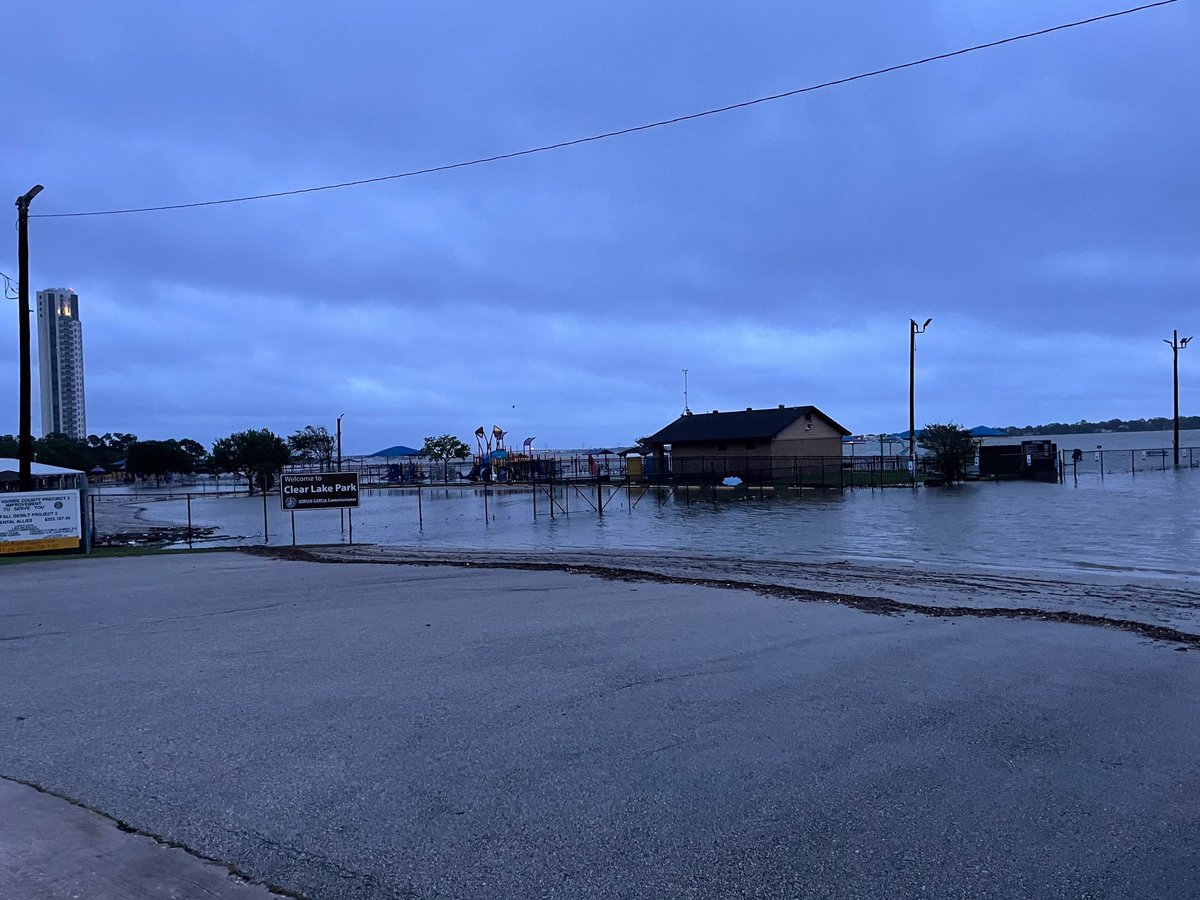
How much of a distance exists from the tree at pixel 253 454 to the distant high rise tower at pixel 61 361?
9875 cm

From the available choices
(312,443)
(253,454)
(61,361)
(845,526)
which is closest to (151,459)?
(312,443)

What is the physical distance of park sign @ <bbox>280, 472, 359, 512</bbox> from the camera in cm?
2538

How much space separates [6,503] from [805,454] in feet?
169

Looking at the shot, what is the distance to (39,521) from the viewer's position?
72.5 ft

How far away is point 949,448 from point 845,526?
3100 centimetres

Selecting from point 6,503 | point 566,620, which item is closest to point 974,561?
point 566,620

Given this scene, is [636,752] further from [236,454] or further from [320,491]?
[236,454]

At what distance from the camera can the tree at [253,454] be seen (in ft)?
267

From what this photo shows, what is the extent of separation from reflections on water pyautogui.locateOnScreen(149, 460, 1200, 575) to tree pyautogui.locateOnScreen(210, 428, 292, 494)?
1295 inches

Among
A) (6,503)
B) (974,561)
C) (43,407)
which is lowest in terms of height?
(974,561)

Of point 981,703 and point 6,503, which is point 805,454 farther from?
point 981,703

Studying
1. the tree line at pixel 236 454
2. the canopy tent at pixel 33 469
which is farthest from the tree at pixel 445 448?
the canopy tent at pixel 33 469

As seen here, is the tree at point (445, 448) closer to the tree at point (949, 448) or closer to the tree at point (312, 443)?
the tree at point (312, 443)

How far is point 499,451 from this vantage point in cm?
8506
